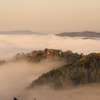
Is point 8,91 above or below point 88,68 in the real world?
below

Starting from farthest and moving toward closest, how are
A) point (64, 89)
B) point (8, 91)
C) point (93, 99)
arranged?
point (8, 91)
point (64, 89)
point (93, 99)

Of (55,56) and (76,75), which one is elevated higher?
(55,56)

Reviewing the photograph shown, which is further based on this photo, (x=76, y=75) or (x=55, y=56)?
(x=55, y=56)

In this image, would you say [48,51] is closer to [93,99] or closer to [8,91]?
[8,91]

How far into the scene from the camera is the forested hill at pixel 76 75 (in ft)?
383

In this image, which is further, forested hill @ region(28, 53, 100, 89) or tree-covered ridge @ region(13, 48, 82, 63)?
tree-covered ridge @ region(13, 48, 82, 63)

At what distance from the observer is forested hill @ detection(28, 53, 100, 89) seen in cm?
11669

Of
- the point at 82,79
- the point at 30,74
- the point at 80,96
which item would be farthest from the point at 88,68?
the point at 30,74

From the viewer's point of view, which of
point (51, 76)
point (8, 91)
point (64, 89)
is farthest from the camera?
point (8, 91)

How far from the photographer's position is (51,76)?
415 ft

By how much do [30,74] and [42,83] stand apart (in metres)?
52.9

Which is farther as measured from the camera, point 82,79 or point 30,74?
point 30,74

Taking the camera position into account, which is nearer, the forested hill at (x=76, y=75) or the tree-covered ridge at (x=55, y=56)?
the forested hill at (x=76, y=75)

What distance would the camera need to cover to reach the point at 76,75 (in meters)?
120
